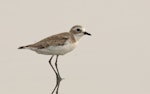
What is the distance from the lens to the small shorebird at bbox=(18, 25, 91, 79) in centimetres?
1310

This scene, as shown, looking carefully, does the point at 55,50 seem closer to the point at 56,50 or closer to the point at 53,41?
the point at 56,50

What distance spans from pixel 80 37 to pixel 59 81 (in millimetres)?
1189

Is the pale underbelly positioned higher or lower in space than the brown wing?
lower

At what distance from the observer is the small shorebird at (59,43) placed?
516 inches

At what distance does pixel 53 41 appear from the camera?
13164 mm

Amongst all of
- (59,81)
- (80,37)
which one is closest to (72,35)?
(80,37)

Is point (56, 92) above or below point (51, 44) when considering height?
below

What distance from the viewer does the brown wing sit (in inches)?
516

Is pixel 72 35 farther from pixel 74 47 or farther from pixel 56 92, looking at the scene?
pixel 56 92

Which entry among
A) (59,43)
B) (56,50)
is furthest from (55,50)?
(59,43)

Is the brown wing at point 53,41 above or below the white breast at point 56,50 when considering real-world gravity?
above

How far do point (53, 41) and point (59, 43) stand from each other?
153 millimetres

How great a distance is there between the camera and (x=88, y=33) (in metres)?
13.4

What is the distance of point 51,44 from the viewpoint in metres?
13.1
